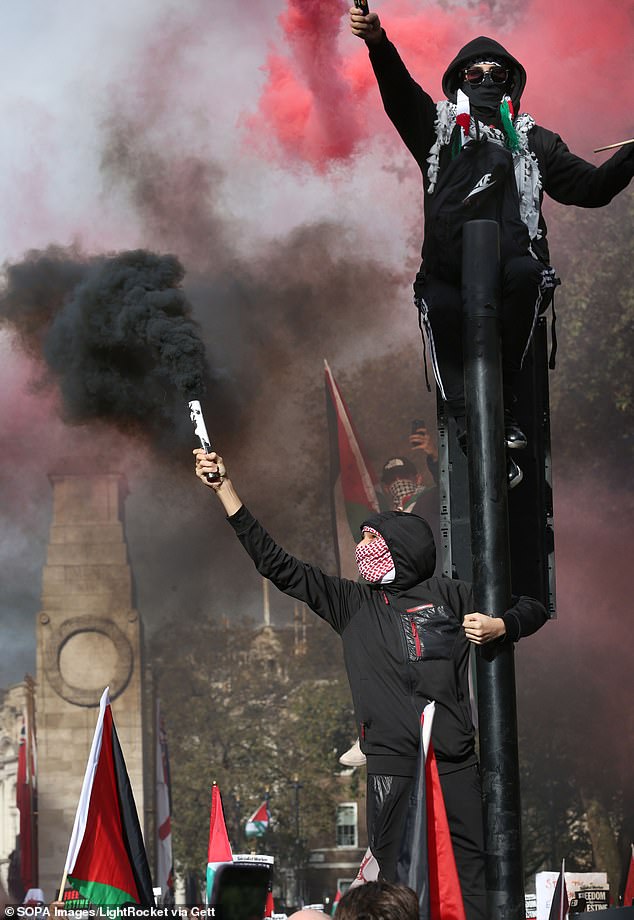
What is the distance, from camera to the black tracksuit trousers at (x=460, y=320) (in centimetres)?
485

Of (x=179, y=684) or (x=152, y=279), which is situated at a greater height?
(x=152, y=279)

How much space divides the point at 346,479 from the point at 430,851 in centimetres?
2716

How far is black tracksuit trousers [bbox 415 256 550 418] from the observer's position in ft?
15.9

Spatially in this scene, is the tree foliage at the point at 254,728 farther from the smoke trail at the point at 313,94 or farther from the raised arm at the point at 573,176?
the raised arm at the point at 573,176

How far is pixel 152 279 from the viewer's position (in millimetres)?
36594

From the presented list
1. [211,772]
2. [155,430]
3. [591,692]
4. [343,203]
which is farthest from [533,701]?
[343,203]

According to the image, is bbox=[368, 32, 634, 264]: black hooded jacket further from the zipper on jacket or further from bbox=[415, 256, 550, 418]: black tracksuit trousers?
the zipper on jacket

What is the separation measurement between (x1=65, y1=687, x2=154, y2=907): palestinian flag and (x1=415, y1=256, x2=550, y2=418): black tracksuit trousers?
190cm

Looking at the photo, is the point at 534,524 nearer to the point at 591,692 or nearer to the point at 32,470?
the point at 591,692

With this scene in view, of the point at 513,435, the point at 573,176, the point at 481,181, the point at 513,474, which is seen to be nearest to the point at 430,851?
the point at 513,474

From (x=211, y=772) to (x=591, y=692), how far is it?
9185 mm

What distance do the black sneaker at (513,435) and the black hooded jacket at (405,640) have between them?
0.43 meters

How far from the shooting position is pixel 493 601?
14.7ft

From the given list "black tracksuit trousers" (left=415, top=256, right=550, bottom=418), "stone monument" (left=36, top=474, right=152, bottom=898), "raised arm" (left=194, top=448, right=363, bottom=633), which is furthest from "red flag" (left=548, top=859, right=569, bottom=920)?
"stone monument" (left=36, top=474, right=152, bottom=898)
